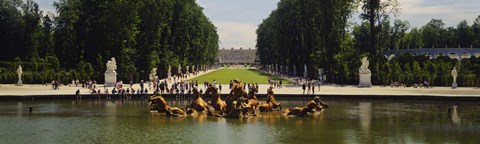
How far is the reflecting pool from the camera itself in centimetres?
2244

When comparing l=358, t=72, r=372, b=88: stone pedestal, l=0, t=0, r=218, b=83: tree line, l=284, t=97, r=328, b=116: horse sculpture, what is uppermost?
l=0, t=0, r=218, b=83: tree line

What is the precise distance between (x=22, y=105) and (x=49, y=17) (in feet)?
214

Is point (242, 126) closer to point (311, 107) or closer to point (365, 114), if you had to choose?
point (311, 107)

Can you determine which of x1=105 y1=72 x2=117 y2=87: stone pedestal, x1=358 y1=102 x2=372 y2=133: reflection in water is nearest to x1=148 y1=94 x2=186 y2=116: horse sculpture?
x1=358 y1=102 x2=372 y2=133: reflection in water

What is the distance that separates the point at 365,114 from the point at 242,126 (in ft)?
27.5

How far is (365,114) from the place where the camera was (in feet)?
104

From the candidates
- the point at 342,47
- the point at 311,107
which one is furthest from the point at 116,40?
the point at 311,107

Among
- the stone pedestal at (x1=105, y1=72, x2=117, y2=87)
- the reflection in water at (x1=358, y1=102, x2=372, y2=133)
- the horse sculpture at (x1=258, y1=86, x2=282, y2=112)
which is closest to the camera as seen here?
the reflection in water at (x1=358, y1=102, x2=372, y2=133)

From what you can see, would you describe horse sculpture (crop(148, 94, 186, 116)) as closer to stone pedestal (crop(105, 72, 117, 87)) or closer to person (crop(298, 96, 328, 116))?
person (crop(298, 96, 328, 116))

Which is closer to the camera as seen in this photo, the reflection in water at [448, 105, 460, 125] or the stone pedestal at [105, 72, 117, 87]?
the reflection in water at [448, 105, 460, 125]

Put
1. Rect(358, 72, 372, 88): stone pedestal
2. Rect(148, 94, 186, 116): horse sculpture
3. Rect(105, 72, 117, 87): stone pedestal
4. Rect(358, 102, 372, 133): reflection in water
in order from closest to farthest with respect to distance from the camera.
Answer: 1. Rect(358, 102, 372, 133): reflection in water
2. Rect(148, 94, 186, 116): horse sculpture
3. Rect(358, 72, 372, 88): stone pedestal
4. Rect(105, 72, 117, 87): stone pedestal

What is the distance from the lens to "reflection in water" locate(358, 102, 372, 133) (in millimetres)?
26353

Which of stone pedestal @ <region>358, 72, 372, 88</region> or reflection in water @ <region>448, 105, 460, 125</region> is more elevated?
stone pedestal @ <region>358, 72, 372, 88</region>

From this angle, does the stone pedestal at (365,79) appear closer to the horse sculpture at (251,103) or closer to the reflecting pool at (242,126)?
the reflecting pool at (242,126)
